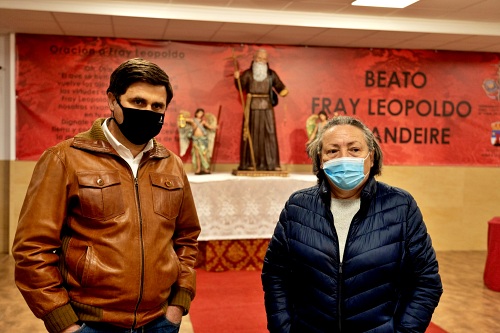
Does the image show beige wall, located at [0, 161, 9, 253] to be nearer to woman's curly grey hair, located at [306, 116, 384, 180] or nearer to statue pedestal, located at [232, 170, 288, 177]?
statue pedestal, located at [232, 170, 288, 177]

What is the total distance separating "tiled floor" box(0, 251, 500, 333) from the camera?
3.83 m

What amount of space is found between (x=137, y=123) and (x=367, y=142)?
779 mm

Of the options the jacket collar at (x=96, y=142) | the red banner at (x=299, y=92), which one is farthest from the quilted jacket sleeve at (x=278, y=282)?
the red banner at (x=299, y=92)

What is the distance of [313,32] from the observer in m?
5.64

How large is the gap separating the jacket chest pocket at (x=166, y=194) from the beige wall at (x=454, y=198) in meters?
4.99

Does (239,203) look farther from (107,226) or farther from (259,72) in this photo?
(107,226)

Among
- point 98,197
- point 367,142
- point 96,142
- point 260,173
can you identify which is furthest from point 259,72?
point 98,197

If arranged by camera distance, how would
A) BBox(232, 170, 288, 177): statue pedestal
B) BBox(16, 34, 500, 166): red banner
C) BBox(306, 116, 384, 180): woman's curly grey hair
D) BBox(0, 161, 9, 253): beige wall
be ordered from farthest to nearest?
BBox(0, 161, 9, 253): beige wall, BBox(16, 34, 500, 166): red banner, BBox(232, 170, 288, 177): statue pedestal, BBox(306, 116, 384, 180): woman's curly grey hair

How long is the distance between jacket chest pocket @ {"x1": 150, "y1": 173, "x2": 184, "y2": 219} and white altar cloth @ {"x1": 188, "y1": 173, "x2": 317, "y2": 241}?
130 inches

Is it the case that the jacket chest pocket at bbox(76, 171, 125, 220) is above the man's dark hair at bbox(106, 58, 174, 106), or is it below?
below

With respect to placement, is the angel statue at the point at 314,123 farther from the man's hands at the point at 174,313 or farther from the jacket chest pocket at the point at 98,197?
the jacket chest pocket at the point at 98,197

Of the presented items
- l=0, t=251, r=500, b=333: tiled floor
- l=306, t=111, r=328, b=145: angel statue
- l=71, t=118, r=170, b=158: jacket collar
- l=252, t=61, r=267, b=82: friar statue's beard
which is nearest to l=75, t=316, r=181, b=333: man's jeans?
l=71, t=118, r=170, b=158: jacket collar

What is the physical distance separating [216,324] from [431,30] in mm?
3629

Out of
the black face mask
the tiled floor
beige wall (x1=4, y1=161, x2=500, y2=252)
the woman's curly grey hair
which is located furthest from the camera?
beige wall (x1=4, y1=161, x2=500, y2=252)
